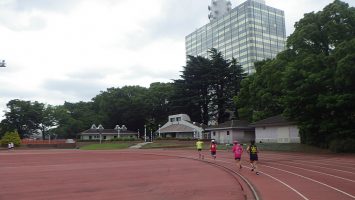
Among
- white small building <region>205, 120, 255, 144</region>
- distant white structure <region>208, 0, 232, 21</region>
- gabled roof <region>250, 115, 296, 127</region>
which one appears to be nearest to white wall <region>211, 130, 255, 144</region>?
white small building <region>205, 120, 255, 144</region>

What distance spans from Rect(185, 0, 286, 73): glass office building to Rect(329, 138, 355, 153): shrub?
108 metres

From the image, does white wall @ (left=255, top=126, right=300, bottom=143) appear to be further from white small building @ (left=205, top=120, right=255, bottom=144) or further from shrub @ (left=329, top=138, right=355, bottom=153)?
shrub @ (left=329, top=138, right=355, bottom=153)

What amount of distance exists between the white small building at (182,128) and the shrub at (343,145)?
39818 mm

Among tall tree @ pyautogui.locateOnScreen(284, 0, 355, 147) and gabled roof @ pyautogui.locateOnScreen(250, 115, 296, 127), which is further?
gabled roof @ pyautogui.locateOnScreen(250, 115, 296, 127)

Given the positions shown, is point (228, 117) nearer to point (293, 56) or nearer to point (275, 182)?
point (293, 56)

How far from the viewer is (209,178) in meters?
17.5

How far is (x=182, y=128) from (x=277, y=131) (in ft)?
99.7

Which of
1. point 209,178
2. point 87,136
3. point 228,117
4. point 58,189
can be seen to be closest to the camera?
point 58,189

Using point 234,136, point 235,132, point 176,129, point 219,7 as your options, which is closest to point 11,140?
point 176,129

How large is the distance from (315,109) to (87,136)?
226 ft

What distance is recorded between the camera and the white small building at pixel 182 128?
75375 millimetres

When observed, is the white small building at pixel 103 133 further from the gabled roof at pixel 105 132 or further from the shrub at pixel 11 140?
the shrub at pixel 11 140

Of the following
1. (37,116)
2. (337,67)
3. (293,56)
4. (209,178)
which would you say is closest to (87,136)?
(37,116)

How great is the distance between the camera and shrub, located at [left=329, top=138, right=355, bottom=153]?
34031mm
